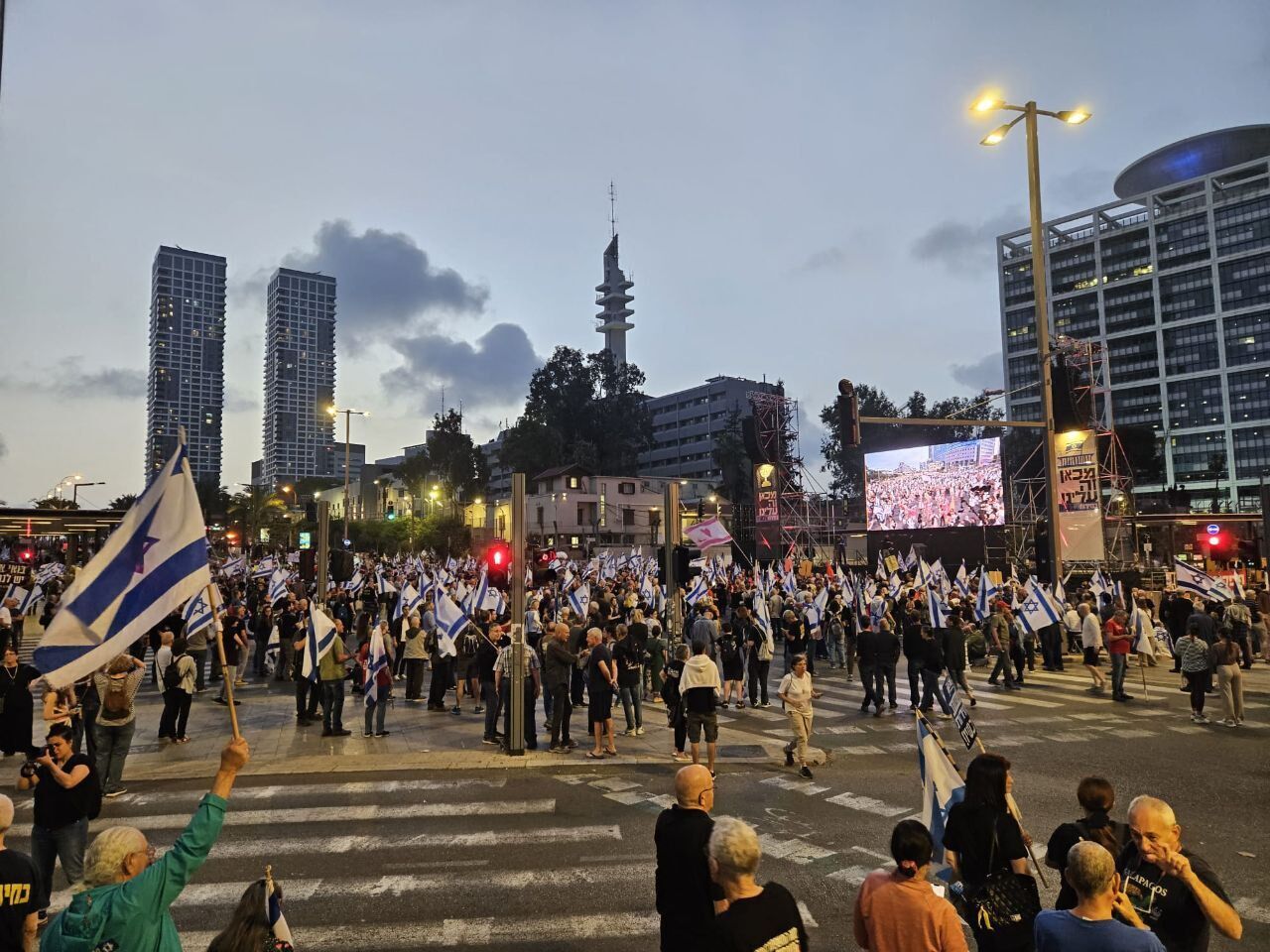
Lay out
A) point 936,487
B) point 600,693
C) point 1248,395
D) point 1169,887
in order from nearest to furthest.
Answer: point 1169,887 < point 600,693 < point 936,487 < point 1248,395

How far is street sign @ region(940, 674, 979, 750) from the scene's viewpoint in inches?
234

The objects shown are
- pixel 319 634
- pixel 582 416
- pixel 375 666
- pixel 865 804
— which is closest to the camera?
pixel 865 804

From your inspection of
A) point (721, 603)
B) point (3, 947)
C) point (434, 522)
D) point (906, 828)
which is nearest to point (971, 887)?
point (906, 828)

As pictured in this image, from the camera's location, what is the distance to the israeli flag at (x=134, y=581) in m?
4.71

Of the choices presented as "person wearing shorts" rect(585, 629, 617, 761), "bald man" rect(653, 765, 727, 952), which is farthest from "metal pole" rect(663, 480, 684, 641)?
"bald man" rect(653, 765, 727, 952)

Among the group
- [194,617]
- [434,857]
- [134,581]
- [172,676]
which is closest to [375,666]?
[172,676]

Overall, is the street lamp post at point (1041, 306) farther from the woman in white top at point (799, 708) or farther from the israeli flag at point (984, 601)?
the woman in white top at point (799, 708)

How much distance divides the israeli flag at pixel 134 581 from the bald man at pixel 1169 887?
509 centimetres

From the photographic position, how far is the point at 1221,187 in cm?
10412

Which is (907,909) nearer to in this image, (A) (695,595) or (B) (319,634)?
(B) (319,634)

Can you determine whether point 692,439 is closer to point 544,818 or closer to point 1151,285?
point 1151,285

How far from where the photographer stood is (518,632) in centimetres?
1200

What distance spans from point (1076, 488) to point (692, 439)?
310 ft

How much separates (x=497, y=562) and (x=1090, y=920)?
14689 mm
